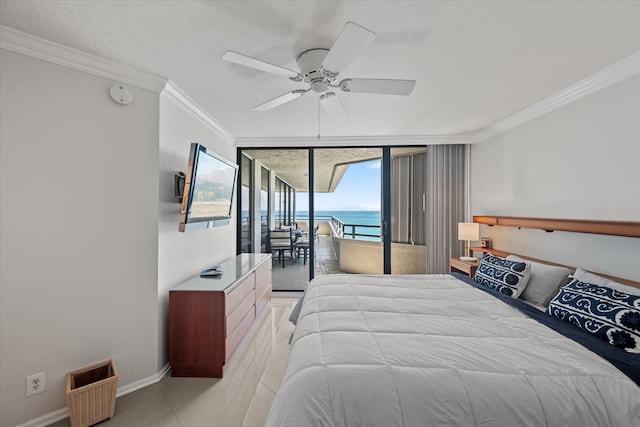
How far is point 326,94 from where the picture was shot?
2074mm

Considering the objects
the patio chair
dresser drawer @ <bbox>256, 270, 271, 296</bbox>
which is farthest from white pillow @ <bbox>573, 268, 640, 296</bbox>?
the patio chair

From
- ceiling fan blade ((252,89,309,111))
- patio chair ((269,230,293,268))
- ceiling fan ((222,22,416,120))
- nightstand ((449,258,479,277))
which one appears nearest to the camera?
ceiling fan ((222,22,416,120))

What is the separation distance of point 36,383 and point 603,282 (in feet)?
12.7

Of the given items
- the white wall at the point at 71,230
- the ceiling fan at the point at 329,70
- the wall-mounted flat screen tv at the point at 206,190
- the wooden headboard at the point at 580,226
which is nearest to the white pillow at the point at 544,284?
the wooden headboard at the point at 580,226

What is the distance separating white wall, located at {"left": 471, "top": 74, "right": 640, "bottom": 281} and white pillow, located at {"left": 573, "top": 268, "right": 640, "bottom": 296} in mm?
326

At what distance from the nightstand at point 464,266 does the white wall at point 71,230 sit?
343 cm

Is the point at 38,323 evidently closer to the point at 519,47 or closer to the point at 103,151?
A: the point at 103,151

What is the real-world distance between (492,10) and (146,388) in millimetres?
3507

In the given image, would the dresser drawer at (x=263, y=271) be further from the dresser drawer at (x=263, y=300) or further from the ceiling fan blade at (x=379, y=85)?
the ceiling fan blade at (x=379, y=85)

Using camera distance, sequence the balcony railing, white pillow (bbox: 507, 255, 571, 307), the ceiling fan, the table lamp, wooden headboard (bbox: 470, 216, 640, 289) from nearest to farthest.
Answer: the ceiling fan → wooden headboard (bbox: 470, 216, 640, 289) → white pillow (bbox: 507, 255, 571, 307) → the table lamp → the balcony railing

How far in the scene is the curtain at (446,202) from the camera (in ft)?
13.6

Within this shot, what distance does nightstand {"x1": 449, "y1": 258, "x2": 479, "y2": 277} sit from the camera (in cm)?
334

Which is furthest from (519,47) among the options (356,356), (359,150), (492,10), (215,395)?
(215,395)

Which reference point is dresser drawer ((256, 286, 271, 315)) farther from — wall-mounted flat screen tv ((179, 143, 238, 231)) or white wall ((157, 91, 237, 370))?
wall-mounted flat screen tv ((179, 143, 238, 231))
